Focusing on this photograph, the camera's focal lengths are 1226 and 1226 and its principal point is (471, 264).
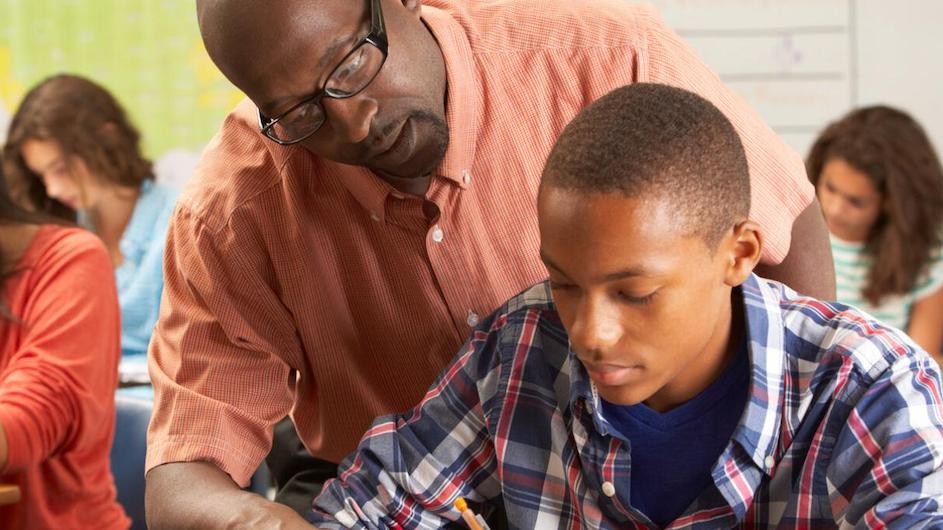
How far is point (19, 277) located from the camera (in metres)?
2.24

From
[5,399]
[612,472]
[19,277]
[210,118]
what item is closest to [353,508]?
[612,472]

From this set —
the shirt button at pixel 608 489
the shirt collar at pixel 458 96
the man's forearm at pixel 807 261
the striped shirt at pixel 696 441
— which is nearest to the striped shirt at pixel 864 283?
the man's forearm at pixel 807 261

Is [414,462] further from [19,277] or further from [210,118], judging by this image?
[210,118]

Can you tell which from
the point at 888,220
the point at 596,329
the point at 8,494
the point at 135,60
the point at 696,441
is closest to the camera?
the point at 596,329

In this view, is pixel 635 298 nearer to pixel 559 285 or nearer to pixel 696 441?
pixel 559 285

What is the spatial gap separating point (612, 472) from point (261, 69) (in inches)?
21.9

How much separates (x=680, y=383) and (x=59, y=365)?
1.32 metres

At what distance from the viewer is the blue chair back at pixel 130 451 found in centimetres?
246

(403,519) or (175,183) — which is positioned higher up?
(403,519)

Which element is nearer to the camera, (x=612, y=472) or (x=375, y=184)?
(x=612, y=472)

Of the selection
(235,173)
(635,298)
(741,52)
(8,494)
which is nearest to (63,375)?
(8,494)

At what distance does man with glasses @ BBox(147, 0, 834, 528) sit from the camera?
4.83ft

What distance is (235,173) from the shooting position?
1.55 meters

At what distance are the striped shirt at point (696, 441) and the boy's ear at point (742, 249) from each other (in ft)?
0.15
